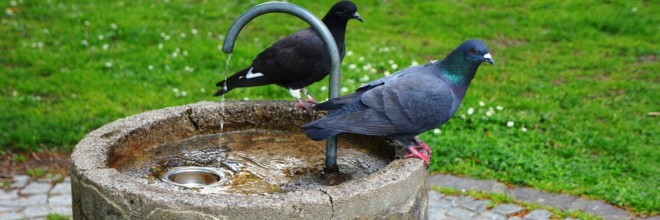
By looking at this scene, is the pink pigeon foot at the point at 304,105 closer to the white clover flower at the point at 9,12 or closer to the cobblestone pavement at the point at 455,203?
the cobblestone pavement at the point at 455,203

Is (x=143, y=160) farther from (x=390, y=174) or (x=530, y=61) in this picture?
(x=530, y=61)

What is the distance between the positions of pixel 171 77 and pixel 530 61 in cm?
359

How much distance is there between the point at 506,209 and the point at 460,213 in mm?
300

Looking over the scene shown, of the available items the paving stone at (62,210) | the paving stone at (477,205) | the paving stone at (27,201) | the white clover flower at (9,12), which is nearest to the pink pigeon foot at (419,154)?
the paving stone at (477,205)

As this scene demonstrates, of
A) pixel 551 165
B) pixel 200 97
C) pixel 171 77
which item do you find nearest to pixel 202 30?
pixel 171 77

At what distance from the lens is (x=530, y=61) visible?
26.0 feet

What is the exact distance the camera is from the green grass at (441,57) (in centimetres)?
568

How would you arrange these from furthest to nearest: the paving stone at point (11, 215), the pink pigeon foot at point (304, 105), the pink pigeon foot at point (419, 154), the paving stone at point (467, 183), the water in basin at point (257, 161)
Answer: the paving stone at point (467, 183) → the paving stone at point (11, 215) → the pink pigeon foot at point (304, 105) → the water in basin at point (257, 161) → the pink pigeon foot at point (419, 154)

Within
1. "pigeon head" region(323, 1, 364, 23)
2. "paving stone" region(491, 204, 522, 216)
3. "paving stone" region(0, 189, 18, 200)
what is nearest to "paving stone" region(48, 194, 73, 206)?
"paving stone" region(0, 189, 18, 200)

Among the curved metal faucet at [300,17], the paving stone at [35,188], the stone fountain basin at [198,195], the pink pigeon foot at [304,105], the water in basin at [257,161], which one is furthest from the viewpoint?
the paving stone at [35,188]

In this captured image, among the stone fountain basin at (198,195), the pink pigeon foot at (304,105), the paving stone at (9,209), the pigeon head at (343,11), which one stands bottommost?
the paving stone at (9,209)

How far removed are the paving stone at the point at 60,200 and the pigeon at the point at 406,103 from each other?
2370 mm

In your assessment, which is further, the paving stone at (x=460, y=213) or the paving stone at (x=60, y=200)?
the paving stone at (x=60, y=200)

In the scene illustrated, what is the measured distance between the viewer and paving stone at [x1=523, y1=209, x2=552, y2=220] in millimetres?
4855
